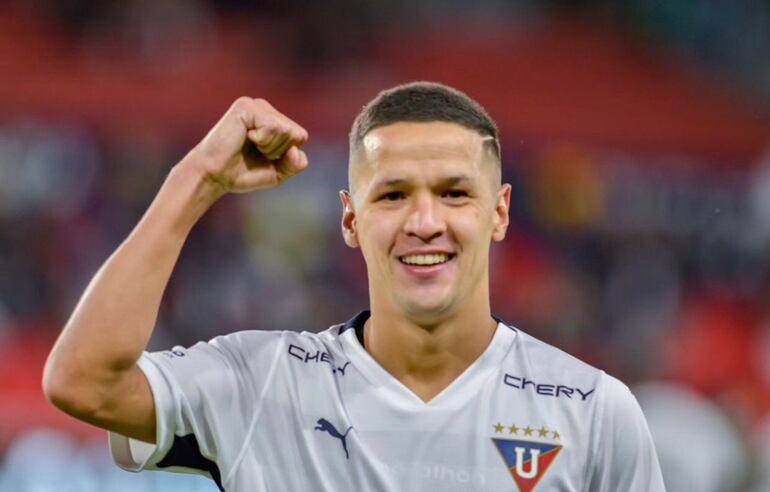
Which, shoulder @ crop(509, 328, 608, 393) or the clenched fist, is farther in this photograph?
shoulder @ crop(509, 328, 608, 393)

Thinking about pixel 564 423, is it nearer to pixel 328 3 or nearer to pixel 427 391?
pixel 427 391

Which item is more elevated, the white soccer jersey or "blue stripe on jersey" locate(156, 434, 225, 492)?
the white soccer jersey

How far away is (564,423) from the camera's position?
9.19 ft

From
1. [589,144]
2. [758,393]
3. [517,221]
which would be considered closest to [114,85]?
[517,221]

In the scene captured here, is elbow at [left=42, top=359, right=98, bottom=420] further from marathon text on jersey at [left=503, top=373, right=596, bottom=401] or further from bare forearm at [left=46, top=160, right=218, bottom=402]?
marathon text on jersey at [left=503, top=373, right=596, bottom=401]

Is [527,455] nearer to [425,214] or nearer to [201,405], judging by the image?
[425,214]

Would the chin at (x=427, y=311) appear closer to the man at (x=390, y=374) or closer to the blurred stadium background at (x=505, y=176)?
the man at (x=390, y=374)

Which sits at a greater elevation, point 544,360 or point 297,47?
point 297,47

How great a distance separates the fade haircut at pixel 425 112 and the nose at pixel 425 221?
24 cm

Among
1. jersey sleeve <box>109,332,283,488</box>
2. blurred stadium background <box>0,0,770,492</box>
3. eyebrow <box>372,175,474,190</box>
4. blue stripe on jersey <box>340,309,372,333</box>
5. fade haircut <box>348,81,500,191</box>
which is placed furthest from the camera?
blurred stadium background <box>0,0,770,492</box>

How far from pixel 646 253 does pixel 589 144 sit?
90 centimetres

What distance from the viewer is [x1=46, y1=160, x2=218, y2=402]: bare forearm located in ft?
8.27

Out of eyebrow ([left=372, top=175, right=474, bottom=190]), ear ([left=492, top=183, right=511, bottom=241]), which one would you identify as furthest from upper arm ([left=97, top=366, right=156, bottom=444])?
ear ([left=492, top=183, right=511, bottom=241])

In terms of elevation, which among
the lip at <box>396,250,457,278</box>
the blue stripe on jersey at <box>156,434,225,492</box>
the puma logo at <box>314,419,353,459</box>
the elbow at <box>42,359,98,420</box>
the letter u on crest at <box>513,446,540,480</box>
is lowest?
the blue stripe on jersey at <box>156,434,225,492</box>
